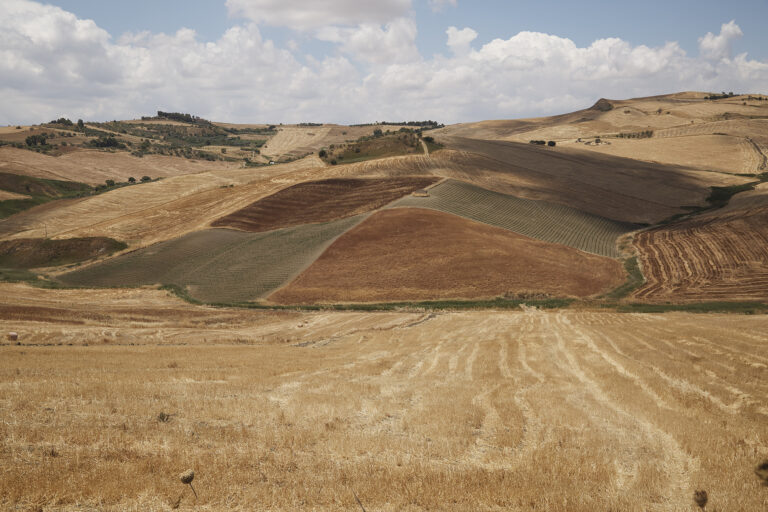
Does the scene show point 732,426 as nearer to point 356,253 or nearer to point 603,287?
point 603,287

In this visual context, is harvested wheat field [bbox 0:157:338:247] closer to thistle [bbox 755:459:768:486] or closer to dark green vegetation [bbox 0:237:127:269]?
dark green vegetation [bbox 0:237:127:269]

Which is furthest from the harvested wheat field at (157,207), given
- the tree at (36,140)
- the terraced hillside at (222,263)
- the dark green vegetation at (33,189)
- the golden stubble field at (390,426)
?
the tree at (36,140)

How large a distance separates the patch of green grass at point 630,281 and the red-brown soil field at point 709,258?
86 cm

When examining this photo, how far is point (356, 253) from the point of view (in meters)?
67.6

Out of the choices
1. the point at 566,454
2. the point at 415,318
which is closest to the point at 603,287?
the point at 415,318

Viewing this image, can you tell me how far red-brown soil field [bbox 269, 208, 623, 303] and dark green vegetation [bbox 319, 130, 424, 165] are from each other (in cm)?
4759

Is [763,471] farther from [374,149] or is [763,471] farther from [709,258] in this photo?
[374,149]

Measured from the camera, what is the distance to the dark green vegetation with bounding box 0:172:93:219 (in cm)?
11531

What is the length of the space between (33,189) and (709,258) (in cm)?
15688

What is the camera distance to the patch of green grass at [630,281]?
53600mm

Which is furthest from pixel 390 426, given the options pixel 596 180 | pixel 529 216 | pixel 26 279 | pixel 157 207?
pixel 596 180

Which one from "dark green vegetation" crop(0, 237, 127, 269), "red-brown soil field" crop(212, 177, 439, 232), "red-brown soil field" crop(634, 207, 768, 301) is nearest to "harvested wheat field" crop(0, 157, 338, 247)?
"dark green vegetation" crop(0, 237, 127, 269)

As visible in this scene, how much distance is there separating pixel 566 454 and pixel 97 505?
9708 millimetres

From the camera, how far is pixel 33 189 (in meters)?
133
